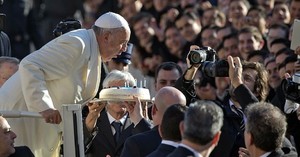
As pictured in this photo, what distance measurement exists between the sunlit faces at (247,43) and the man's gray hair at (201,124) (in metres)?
6.97

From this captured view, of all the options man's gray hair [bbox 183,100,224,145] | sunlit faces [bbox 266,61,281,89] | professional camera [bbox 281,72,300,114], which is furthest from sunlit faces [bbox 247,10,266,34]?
man's gray hair [bbox 183,100,224,145]

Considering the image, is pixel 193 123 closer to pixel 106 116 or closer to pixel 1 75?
pixel 106 116

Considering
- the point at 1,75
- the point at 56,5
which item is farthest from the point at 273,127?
the point at 56,5

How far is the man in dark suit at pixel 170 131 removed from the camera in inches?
284

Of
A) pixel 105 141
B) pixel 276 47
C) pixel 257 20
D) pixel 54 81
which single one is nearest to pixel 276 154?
pixel 54 81

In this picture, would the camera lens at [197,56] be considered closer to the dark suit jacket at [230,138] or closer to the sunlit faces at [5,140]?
the dark suit jacket at [230,138]

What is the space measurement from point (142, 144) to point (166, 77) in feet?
9.77

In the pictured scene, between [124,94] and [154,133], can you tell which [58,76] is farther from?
[154,133]

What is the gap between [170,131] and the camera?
7.23m

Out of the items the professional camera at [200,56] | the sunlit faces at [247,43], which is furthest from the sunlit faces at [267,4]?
the professional camera at [200,56]

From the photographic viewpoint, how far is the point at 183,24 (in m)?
15.6

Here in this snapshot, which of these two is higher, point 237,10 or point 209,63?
point 237,10

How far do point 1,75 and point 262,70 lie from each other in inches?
103

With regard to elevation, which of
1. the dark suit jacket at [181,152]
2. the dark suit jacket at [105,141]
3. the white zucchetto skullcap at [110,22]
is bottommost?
the dark suit jacket at [105,141]
